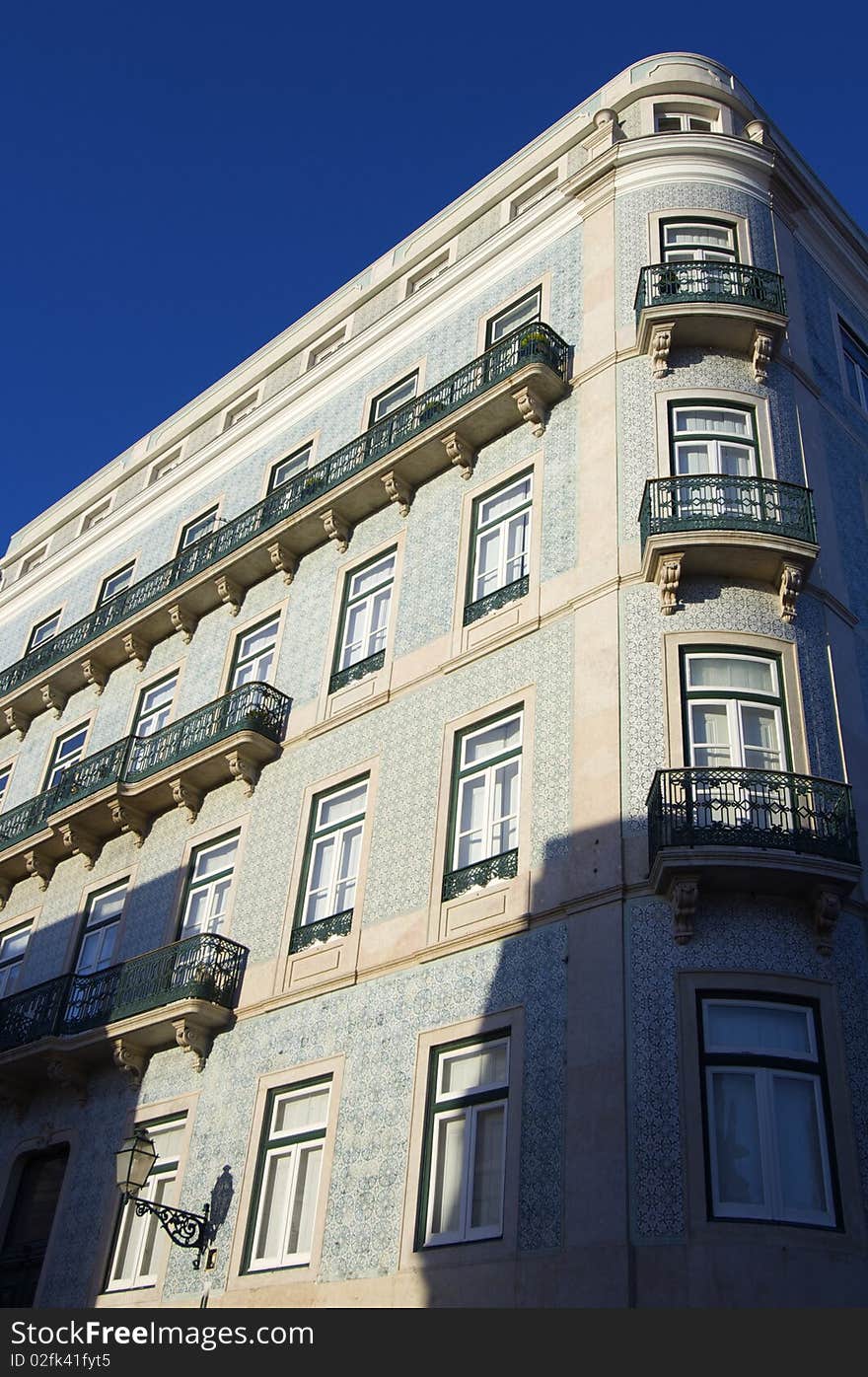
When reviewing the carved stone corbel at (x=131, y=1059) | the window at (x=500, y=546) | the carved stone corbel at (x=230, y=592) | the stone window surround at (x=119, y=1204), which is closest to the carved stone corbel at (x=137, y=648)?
the carved stone corbel at (x=230, y=592)

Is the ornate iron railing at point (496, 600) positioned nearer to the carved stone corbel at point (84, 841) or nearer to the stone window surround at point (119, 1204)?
the stone window surround at point (119, 1204)

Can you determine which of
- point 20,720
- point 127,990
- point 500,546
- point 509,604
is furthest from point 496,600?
point 20,720

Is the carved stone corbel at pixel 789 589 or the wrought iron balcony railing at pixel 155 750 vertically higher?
the wrought iron balcony railing at pixel 155 750

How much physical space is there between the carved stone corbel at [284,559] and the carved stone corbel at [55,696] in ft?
20.4

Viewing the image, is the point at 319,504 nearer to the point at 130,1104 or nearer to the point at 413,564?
the point at 413,564

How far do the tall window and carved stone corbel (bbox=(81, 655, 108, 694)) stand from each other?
10329mm

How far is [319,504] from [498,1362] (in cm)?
1298

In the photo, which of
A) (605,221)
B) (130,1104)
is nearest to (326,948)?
(130,1104)

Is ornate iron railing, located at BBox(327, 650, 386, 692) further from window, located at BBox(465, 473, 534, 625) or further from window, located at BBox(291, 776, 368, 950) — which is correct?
window, located at BBox(291, 776, 368, 950)

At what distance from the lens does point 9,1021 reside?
60.9ft

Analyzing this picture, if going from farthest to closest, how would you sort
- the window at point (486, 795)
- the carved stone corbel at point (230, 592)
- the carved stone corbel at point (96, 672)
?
the carved stone corbel at point (96, 672), the carved stone corbel at point (230, 592), the window at point (486, 795)

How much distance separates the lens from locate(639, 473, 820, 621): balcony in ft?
47.3

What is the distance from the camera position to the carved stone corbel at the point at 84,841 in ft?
66.7

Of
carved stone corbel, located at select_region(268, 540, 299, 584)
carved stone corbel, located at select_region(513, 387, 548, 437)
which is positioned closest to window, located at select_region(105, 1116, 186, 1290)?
carved stone corbel, located at select_region(268, 540, 299, 584)
